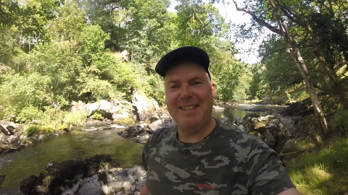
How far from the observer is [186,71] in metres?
1.38

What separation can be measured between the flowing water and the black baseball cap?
723 cm

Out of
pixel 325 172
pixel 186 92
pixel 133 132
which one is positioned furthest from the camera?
pixel 133 132

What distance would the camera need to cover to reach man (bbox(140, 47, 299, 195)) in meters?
1.15

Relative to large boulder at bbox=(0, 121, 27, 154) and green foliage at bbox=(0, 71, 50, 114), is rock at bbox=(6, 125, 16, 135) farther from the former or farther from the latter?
green foliage at bbox=(0, 71, 50, 114)

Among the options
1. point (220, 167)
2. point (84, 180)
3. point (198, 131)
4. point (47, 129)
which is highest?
point (198, 131)

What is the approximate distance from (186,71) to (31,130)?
14156 mm

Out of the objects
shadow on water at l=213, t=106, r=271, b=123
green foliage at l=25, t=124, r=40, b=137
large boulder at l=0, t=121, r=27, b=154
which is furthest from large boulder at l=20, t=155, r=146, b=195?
shadow on water at l=213, t=106, r=271, b=123

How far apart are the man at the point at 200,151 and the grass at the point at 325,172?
140 inches

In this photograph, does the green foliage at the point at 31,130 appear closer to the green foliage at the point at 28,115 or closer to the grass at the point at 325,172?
the green foliage at the point at 28,115

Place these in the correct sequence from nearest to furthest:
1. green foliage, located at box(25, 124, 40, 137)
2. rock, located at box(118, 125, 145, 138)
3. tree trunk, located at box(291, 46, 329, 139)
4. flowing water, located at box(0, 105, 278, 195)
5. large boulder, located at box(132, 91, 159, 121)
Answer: tree trunk, located at box(291, 46, 329, 139), flowing water, located at box(0, 105, 278, 195), green foliage, located at box(25, 124, 40, 137), rock, located at box(118, 125, 145, 138), large boulder, located at box(132, 91, 159, 121)

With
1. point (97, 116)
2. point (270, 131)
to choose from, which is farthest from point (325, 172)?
point (97, 116)

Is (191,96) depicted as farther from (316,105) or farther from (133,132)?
(133,132)

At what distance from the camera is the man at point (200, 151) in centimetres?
115

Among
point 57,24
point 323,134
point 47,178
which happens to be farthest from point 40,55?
point 323,134
